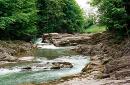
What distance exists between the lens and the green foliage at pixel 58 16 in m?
79.8

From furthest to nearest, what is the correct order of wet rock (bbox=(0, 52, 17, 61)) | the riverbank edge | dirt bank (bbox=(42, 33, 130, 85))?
wet rock (bbox=(0, 52, 17, 61)) → the riverbank edge → dirt bank (bbox=(42, 33, 130, 85))

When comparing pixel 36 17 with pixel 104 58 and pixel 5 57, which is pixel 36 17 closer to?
pixel 5 57

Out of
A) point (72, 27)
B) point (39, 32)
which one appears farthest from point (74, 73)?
point (72, 27)

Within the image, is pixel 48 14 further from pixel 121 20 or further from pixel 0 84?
pixel 0 84

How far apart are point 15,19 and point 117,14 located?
61.9ft

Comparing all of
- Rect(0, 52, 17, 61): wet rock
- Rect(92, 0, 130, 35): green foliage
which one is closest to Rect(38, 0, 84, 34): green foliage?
Rect(92, 0, 130, 35): green foliage

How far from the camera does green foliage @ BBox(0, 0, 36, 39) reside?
166 feet

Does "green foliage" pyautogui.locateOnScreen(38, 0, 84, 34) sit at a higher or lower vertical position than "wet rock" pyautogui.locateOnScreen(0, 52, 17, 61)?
higher

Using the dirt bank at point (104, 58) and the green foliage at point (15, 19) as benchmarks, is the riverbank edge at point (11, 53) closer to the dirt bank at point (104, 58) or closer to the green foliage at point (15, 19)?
the green foliage at point (15, 19)

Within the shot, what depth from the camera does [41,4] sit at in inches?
3135

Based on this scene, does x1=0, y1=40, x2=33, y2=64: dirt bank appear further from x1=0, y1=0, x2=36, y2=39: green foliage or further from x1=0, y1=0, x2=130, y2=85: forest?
x1=0, y1=0, x2=36, y2=39: green foliage

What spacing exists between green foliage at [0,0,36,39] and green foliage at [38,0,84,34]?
17.5 meters

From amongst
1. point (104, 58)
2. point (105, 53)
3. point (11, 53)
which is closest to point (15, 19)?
point (11, 53)

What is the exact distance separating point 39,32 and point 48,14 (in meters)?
4.76
